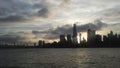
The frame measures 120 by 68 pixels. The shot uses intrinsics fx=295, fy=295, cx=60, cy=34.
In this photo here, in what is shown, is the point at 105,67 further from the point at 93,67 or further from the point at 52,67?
the point at 52,67

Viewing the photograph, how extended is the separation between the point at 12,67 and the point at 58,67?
1634 cm

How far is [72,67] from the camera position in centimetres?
10044

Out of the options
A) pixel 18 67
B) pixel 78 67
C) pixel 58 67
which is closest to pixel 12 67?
pixel 18 67

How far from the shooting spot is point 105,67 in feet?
328

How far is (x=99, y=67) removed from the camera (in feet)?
329

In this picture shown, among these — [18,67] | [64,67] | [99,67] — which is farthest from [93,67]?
[18,67]

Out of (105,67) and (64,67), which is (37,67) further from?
(105,67)

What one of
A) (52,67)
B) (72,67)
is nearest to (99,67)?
(72,67)

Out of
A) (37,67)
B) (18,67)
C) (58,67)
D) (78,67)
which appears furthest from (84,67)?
(18,67)

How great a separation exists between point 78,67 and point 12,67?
23.0 m

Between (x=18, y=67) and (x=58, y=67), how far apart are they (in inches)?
563

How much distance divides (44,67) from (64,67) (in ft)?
22.4

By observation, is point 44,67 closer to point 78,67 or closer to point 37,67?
point 37,67

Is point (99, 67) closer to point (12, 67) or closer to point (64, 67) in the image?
point (64, 67)
